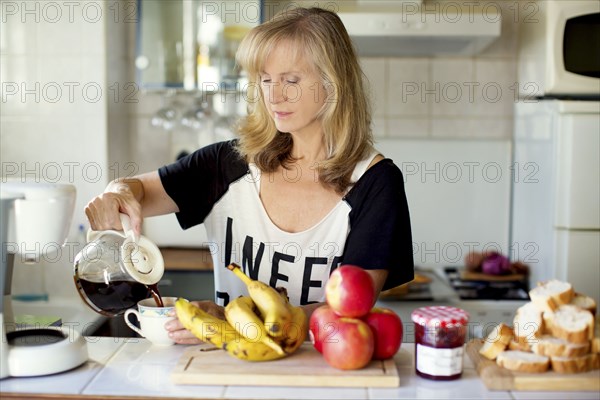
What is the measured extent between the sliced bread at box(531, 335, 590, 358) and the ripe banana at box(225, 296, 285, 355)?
41 centimetres

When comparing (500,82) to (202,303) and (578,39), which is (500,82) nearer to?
(578,39)

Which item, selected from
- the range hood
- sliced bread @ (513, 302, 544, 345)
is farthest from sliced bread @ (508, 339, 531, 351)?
the range hood

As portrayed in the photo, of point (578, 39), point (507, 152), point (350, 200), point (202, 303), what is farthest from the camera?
point (507, 152)

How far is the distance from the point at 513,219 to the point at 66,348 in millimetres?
2220

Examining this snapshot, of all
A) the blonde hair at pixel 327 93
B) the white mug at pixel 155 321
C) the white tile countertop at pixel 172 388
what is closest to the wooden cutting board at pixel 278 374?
the white tile countertop at pixel 172 388

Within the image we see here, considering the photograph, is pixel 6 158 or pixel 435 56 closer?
pixel 6 158

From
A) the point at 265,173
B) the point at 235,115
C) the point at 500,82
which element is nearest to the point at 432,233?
the point at 500,82

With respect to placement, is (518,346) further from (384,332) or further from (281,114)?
(281,114)

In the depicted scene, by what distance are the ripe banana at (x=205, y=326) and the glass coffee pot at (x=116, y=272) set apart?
0.39ft

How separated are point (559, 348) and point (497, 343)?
0.32 feet

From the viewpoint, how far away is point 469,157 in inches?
119

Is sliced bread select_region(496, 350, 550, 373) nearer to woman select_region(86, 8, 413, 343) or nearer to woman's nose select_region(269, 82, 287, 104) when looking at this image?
woman select_region(86, 8, 413, 343)

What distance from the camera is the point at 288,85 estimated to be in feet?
5.08

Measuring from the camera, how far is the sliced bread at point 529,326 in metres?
1.20
